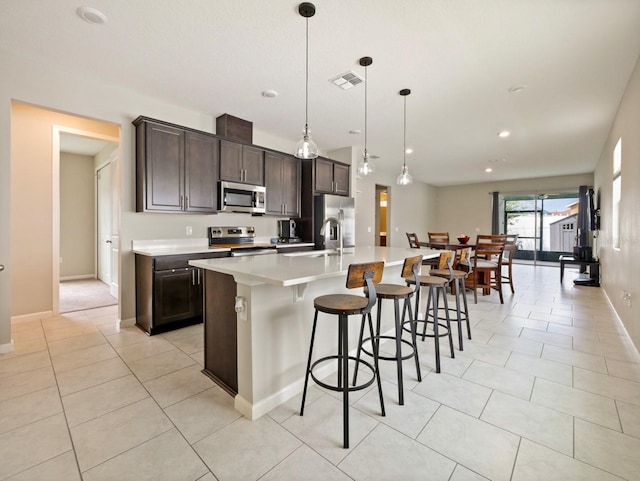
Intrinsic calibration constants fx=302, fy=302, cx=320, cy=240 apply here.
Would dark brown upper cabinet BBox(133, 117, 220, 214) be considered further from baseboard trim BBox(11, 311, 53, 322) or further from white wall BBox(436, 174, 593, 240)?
white wall BBox(436, 174, 593, 240)

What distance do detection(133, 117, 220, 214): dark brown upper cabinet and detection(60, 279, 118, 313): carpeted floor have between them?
197 cm

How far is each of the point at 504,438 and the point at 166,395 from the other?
208 cm

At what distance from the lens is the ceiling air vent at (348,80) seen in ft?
10.0

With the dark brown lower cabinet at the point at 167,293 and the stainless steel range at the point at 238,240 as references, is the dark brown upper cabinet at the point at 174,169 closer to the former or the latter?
the stainless steel range at the point at 238,240

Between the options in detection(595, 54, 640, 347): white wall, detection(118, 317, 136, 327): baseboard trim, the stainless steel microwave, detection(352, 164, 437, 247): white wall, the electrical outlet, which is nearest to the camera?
detection(595, 54, 640, 347): white wall

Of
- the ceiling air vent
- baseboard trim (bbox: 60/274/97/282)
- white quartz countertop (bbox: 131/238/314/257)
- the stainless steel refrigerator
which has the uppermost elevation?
the ceiling air vent

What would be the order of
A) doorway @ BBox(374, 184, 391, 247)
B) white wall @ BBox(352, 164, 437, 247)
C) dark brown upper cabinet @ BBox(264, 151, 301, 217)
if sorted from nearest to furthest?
dark brown upper cabinet @ BBox(264, 151, 301, 217)
white wall @ BBox(352, 164, 437, 247)
doorway @ BBox(374, 184, 391, 247)

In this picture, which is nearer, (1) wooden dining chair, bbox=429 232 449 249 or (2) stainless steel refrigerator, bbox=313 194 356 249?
(2) stainless steel refrigerator, bbox=313 194 356 249

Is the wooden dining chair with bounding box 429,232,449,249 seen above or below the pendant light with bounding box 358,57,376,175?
below

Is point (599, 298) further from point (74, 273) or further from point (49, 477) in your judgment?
point (74, 273)

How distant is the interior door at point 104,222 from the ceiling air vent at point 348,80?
4.58m

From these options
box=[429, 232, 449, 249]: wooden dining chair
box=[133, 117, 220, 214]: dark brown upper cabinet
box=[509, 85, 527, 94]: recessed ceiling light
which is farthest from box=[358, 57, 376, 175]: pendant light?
box=[429, 232, 449, 249]: wooden dining chair

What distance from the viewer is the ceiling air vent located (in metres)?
3.05

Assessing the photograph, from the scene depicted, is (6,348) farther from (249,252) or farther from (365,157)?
(365,157)
